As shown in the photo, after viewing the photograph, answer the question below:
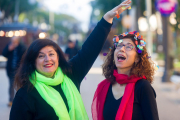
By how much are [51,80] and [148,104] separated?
94 cm

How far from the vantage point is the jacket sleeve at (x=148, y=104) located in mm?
2160

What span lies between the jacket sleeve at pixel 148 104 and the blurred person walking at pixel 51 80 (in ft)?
2.17

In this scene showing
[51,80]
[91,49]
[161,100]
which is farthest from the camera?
[161,100]

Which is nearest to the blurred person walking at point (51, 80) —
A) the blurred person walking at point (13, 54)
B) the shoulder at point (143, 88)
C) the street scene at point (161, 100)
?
the shoulder at point (143, 88)

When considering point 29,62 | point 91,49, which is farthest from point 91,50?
point 29,62

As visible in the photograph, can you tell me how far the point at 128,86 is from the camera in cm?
235

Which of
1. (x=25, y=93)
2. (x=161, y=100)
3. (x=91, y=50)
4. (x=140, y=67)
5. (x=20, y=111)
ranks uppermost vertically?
(x=91, y=50)

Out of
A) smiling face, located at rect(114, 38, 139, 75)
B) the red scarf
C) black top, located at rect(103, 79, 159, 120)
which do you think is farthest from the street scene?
black top, located at rect(103, 79, 159, 120)

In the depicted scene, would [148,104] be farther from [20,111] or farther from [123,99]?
[20,111]

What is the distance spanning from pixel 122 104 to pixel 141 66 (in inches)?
17.7

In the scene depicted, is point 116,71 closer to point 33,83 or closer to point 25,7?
point 33,83

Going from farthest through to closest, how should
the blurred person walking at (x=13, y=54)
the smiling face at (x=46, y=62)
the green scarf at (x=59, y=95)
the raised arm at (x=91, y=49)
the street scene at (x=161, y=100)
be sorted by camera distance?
1. the blurred person walking at (x=13, y=54)
2. the street scene at (x=161, y=100)
3. the raised arm at (x=91, y=49)
4. the smiling face at (x=46, y=62)
5. the green scarf at (x=59, y=95)

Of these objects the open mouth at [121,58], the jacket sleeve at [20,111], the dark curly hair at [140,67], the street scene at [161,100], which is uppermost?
the open mouth at [121,58]

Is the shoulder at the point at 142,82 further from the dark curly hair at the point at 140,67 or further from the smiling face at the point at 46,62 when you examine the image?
A: the smiling face at the point at 46,62
